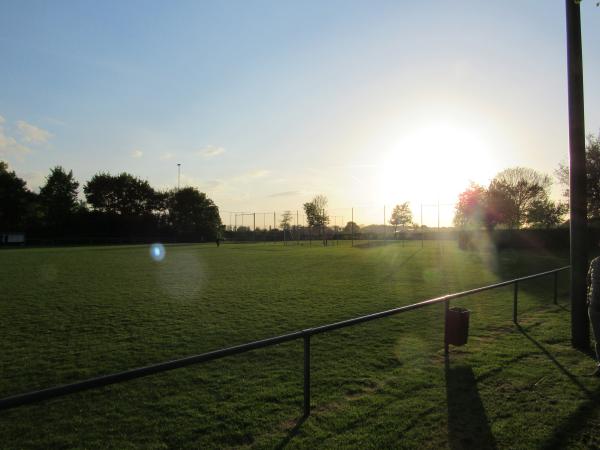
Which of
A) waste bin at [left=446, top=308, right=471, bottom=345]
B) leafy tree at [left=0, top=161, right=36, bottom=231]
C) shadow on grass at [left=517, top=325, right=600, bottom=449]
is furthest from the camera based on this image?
leafy tree at [left=0, top=161, right=36, bottom=231]

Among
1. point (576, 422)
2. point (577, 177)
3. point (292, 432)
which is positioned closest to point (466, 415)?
point (576, 422)

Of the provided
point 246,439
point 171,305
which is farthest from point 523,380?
point 171,305

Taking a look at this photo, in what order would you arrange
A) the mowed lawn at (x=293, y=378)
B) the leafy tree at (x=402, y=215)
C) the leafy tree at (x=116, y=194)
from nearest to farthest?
the mowed lawn at (x=293, y=378), the leafy tree at (x=116, y=194), the leafy tree at (x=402, y=215)

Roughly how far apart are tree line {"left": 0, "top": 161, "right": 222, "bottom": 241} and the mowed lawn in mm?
50195

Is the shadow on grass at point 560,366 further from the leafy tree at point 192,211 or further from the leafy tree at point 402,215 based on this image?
the leafy tree at point 402,215

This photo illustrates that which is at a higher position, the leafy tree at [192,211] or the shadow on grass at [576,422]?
the leafy tree at [192,211]

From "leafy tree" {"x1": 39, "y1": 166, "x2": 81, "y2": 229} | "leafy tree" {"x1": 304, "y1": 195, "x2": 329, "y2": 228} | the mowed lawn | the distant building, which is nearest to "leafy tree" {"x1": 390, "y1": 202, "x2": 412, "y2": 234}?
"leafy tree" {"x1": 304, "y1": 195, "x2": 329, "y2": 228}

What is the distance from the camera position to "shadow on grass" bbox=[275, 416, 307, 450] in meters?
3.56

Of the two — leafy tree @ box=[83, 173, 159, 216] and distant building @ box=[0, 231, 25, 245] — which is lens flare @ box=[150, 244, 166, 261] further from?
leafy tree @ box=[83, 173, 159, 216]

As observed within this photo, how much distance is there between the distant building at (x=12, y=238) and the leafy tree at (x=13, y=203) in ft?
13.3

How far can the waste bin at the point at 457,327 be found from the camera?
6.02 m

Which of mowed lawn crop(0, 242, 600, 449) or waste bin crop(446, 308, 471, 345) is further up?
waste bin crop(446, 308, 471, 345)

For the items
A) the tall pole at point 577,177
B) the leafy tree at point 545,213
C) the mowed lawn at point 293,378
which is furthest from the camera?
the leafy tree at point 545,213

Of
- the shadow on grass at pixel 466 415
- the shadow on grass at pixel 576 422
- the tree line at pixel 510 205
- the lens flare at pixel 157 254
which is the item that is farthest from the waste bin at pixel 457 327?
the tree line at pixel 510 205
